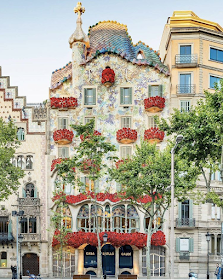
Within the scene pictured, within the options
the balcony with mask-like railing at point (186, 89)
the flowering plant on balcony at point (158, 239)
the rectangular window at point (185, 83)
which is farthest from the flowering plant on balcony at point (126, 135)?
the flowering plant on balcony at point (158, 239)

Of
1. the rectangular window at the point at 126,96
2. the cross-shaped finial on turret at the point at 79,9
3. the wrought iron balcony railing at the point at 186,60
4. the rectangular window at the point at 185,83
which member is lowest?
the rectangular window at the point at 126,96

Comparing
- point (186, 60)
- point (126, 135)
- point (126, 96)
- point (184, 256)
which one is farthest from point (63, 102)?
point (184, 256)

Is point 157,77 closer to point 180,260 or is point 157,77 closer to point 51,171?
point 51,171

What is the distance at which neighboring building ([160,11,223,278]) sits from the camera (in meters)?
54.7

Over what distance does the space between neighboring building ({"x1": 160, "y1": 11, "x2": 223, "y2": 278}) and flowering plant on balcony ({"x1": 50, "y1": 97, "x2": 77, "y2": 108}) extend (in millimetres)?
10053

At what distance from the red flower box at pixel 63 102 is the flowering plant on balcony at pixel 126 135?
5.60 meters

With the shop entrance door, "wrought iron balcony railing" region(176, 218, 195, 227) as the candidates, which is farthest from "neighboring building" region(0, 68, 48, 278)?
"wrought iron balcony railing" region(176, 218, 195, 227)

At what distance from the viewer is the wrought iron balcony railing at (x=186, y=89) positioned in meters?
56.8

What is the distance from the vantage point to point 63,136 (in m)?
56.9

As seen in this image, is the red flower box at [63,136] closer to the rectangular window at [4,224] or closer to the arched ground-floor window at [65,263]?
the rectangular window at [4,224]

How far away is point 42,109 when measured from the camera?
59.0 m

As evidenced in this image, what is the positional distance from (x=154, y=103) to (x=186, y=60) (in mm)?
5542

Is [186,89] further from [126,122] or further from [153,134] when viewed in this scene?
[126,122]

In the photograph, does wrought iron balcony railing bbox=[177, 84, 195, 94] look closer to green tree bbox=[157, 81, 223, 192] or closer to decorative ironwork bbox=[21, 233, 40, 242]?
green tree bbox=[157, 81, 223, 192]
